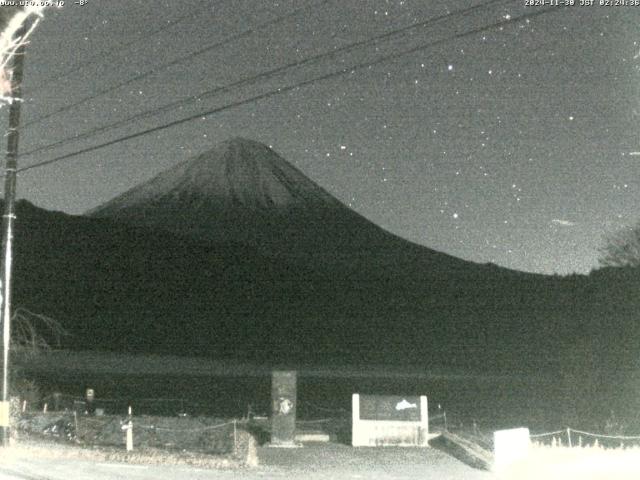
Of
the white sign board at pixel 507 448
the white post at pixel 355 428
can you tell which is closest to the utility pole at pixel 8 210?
the white post at pixel 355 428

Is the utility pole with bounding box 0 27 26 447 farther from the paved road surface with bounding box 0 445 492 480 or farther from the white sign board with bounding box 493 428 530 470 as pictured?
the white sign board with bounding box 493 428 530 470

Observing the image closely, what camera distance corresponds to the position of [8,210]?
20.2 meters

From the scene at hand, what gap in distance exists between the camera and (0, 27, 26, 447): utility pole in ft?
64.5

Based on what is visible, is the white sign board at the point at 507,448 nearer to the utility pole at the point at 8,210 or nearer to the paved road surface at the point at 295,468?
the paved road surface at the point at 295,468

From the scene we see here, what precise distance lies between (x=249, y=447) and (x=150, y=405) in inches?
822

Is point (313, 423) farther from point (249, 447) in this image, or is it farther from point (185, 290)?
point (185, 290)

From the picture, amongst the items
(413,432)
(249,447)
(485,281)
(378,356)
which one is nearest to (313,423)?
(413,432)

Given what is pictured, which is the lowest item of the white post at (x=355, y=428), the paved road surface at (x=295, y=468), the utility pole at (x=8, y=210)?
the paved road surface at (x=295, y=468)

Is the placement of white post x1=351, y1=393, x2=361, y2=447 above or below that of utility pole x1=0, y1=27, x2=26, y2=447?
below

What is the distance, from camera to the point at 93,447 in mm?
21750

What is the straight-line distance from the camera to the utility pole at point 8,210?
19.7m

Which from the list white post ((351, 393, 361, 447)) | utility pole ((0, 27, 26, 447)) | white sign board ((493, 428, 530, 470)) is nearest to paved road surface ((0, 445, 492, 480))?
white sign board ((493, 428, 530, 470))

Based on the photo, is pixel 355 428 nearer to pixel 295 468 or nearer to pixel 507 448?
pixel 295 468

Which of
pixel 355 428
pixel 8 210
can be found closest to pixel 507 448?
pixel 355 428
